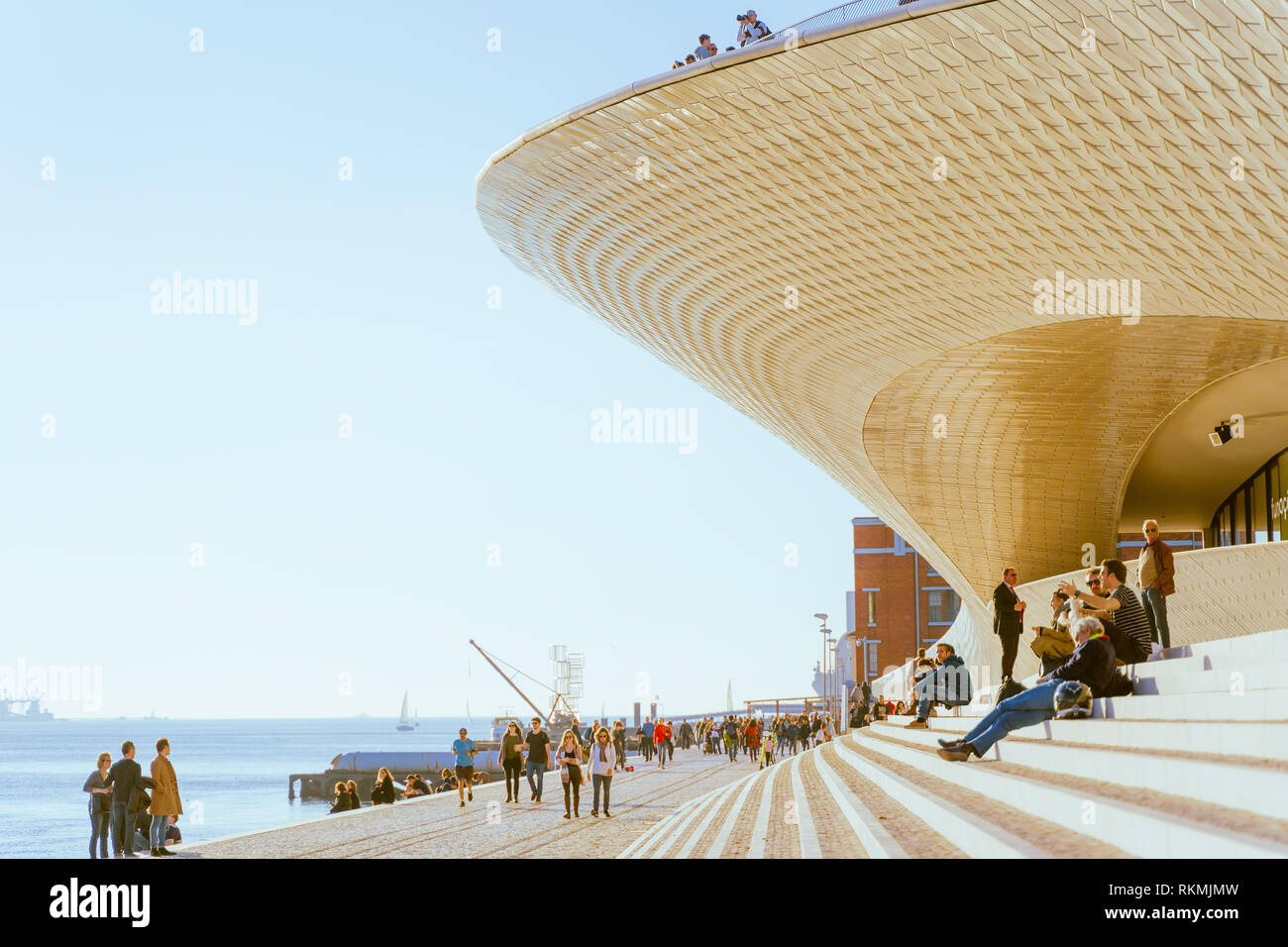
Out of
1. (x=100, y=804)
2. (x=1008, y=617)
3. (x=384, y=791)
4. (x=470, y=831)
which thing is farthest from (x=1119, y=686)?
(x=384, y=791)

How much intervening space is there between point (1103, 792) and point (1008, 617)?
8974 mm

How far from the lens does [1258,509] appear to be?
3469 centimetres

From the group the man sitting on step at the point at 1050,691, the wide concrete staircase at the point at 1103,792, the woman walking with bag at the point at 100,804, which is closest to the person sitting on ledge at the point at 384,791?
the woman walking with bag at the point at 100,804

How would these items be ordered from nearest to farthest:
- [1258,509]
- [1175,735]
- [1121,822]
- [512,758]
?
[1121,822] < [1175,735] < [512,758] < [1258,509]

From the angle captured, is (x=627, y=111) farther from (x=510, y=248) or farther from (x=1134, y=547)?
(x=1134, y=547)

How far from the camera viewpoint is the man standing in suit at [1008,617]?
15328 millimetres

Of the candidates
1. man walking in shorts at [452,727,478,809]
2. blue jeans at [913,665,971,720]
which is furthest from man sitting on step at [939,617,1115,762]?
man walking in shorts at [452,727,478,809]

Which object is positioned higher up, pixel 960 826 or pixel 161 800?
pixel 960 826

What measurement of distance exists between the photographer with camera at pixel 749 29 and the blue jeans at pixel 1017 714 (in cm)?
1069

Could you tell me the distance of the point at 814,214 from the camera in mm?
19688

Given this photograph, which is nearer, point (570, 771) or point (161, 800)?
point (161, 800)

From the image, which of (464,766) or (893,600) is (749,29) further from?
(893,600)
